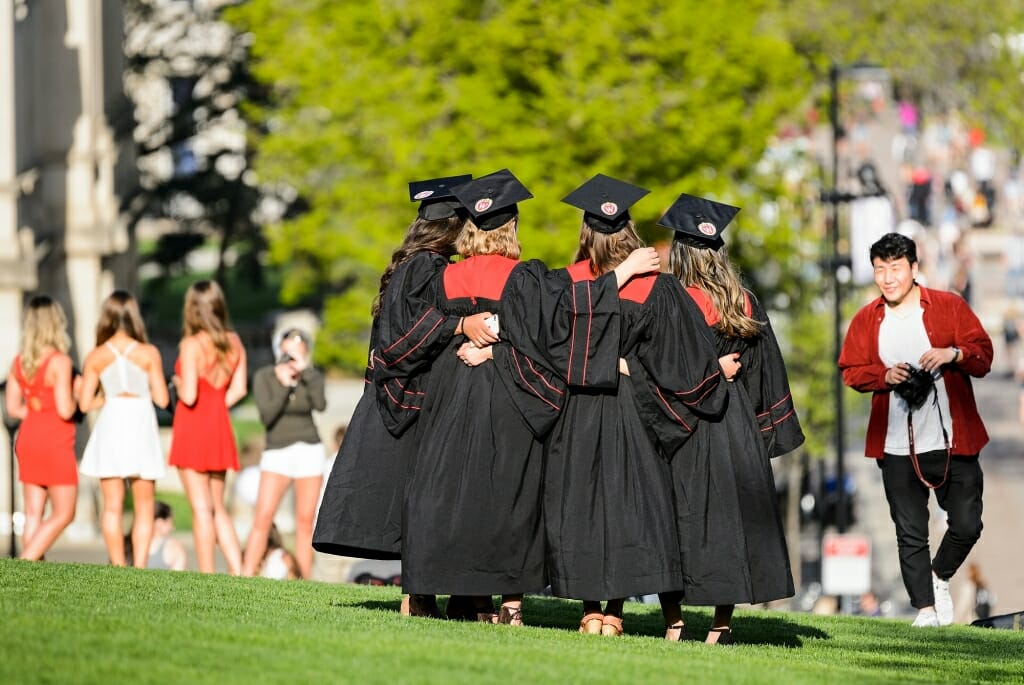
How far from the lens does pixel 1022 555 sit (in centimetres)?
3891

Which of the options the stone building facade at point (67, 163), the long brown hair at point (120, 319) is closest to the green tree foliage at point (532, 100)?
the stone building facade at point (67, 163)

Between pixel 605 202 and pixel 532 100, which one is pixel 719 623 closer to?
pixel 605 202

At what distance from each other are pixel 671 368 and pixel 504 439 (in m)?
0.87

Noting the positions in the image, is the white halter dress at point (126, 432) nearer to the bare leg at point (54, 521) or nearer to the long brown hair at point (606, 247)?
the bare leg at point (54, 521)

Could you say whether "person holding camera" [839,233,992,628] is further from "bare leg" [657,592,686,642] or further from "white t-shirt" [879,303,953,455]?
"bare leg" [657,592,686,642]

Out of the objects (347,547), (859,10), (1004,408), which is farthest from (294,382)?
(1004,408)

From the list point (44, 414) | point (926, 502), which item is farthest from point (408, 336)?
point (44, 414)

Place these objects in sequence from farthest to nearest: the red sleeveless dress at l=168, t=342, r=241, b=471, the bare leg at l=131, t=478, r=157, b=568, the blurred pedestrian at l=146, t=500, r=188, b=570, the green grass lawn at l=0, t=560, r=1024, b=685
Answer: the blurred pedestrian at l=146, t=500, r=188, b=570, the bare leg at l=131, t=478, r=157, b=568, the red sleeveless dress at l=168, t=342, r=241, b=471, the green grass lawn at l=0, t=560, r=1024, b=685

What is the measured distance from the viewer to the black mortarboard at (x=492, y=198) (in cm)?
998

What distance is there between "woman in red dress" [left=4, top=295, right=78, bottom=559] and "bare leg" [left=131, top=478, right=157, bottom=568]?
43cm

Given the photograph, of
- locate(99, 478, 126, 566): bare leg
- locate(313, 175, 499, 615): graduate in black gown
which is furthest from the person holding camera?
locate(99, 478, 126, 566): bare leg

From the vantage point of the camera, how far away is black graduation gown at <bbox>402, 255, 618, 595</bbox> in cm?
991

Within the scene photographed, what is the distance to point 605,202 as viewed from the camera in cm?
1005

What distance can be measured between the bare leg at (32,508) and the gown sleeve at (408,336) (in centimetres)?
442
